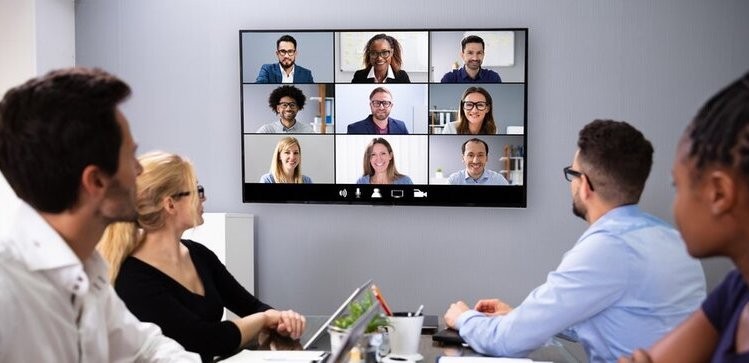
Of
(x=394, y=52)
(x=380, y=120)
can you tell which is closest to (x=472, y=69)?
(x=394, y=52)

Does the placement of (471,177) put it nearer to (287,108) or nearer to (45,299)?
(287,108)

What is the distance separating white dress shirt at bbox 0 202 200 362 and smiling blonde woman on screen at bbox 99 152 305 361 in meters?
0.64

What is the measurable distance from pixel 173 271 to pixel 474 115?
199cm

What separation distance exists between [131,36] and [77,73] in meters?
3.05

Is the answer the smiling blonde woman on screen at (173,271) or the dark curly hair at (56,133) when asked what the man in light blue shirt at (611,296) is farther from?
the dark curly hair at (56,133)

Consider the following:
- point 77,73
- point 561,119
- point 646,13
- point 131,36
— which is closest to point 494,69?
point 561,119

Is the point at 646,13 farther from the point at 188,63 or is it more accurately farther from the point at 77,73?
the point at 77,73

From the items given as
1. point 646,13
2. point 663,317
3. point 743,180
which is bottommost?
point 663,317

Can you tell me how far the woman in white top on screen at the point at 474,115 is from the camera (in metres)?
4.02

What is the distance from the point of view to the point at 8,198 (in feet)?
13.0

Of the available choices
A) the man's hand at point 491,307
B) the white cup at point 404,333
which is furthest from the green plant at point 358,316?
the man's hand at point 491,307

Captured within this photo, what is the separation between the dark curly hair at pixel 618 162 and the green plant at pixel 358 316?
78cm

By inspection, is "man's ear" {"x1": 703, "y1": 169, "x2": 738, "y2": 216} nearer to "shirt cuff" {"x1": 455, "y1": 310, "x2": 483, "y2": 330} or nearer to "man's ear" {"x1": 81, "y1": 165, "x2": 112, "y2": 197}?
"man's ear" {"x1": 81, "y1": 165, "x2": 112, "y2": 197}

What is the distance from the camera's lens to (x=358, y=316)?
6.69 feet
